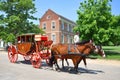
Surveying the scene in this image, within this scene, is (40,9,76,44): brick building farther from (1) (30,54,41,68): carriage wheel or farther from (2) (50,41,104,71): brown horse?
(2) (50,41,104,71): brown horse

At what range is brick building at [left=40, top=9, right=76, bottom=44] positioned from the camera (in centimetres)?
5229

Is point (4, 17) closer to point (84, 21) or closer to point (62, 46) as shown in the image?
point (84, 21)

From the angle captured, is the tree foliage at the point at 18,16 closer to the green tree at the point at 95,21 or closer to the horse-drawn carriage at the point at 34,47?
the green tree at the point at 95,21

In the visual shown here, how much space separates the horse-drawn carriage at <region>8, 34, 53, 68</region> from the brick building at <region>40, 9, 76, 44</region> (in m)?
35.3

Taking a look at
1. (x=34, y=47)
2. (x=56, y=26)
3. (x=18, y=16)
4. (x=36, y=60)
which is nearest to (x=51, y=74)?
(x=36, y=60)

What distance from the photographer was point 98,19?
29.7 m

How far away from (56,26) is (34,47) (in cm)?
3718

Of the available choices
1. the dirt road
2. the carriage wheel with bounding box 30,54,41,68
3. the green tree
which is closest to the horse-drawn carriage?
the carriage wheel with bounding box 30,54,41,68

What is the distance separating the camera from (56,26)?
52562mm

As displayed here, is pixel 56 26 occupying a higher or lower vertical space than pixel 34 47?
higher

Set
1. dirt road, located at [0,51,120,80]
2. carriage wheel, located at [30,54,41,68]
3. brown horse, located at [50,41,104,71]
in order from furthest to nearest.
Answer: carriage wheel, located at [30,54,41,68] → brown horse, located at [50,41,104,71] → dirt road, located at [0,51,120,80]

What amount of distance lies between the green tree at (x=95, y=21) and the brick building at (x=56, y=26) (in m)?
20.9

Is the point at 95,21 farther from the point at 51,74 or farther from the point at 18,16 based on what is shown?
the point at 51,74

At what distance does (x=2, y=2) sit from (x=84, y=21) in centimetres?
1389
